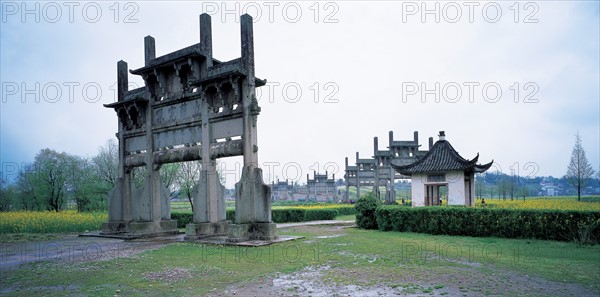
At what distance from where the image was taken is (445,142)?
27.6 meters

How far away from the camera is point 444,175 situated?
25828 mm

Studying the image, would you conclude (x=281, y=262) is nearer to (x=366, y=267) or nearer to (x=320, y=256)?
(x=320, y=256)

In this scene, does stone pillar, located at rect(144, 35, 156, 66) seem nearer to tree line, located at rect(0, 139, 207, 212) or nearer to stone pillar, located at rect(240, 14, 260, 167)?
stone pillar, located at rect(240, 14, 260, 167)

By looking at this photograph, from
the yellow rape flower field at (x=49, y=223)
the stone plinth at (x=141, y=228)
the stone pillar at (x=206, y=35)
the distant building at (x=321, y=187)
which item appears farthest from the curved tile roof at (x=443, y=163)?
the distant building at (x=321, y=187)

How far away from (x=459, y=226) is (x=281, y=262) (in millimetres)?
10892

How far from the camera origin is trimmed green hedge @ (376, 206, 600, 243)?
14758mm

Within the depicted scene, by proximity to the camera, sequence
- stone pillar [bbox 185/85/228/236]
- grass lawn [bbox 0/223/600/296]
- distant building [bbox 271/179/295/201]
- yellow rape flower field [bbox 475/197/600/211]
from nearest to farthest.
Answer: grass lawn [bbox 0/223/600/296]
yellow rape flower field [bbox 475/197/600/211]
stone pillar [bbox 185/85/228/236]
distant building [bbox 271/179/295/201]

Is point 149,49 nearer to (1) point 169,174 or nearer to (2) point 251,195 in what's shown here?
(2) point 251,195

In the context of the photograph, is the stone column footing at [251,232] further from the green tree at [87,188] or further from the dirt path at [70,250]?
the green tree at [87,188]

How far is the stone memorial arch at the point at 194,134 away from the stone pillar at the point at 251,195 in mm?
A: 40

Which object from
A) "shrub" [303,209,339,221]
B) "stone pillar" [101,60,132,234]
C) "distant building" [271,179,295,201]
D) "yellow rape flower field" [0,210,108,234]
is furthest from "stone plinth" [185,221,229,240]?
"distant building" [271,179,295,201]

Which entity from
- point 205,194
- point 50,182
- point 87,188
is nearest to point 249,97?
point 205,194

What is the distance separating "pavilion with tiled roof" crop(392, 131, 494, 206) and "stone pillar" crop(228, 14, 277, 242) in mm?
14688

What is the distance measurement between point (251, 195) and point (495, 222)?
35.8 feet
